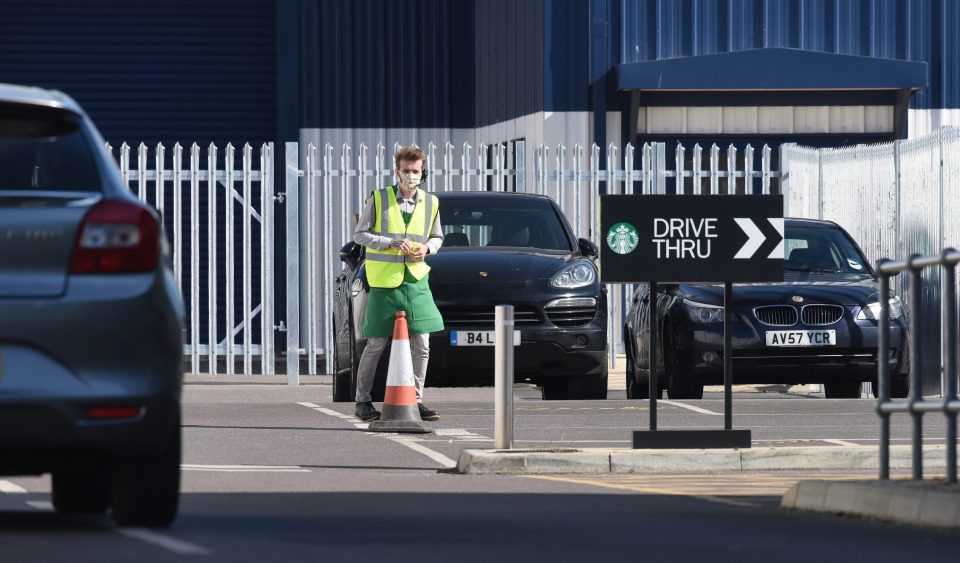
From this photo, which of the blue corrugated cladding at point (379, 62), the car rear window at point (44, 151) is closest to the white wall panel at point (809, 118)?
the blue corrugated cladding at point (379, 62)

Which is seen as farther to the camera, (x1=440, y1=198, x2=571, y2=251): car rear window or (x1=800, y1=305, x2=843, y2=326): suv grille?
(x1=440, y1=198, x2=571, y2=251): car rear window

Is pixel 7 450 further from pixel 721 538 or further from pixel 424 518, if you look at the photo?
pixel 721 538

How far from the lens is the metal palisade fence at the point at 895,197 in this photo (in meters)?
18.4

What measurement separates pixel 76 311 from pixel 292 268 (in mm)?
13611

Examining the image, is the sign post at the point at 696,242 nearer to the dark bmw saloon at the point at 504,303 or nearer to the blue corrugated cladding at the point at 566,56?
the dark bmw saloon at the point at 504,303

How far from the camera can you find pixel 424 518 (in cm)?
864

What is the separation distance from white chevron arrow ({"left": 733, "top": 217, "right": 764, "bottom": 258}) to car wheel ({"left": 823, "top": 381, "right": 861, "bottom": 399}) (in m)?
5.90

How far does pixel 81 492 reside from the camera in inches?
343

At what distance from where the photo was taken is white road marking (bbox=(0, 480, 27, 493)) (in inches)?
400

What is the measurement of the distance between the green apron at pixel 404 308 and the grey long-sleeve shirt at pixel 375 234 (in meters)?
0.24

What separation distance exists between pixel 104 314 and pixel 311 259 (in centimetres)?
1358

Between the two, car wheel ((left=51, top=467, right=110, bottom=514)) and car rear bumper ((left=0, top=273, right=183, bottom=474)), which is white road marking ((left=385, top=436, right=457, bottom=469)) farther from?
car rear bumper ((left=0, top=273, right=183, bottom=474))


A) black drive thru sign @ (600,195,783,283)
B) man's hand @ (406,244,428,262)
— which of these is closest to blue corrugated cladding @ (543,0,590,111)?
man's hand @ (406,244,428,262)

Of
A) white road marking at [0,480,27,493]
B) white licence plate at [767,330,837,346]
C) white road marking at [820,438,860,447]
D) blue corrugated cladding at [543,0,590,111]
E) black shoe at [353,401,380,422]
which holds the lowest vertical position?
white road marking at [820,438,860,447]
